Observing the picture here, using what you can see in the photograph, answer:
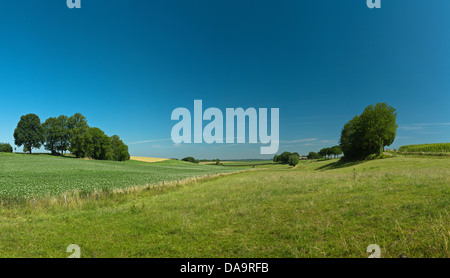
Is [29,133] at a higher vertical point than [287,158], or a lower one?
higher

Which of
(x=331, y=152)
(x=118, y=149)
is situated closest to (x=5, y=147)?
(x=118, y=149)

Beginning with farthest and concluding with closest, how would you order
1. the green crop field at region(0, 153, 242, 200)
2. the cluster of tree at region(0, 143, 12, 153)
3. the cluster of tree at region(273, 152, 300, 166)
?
the cluster of tree at region(273, 152, 300, 166)
the cluster of tree at region(0, 143, 12, 153)
the green crop field at region(0, 153, 242, 200)

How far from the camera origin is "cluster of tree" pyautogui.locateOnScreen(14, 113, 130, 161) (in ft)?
247

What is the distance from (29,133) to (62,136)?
441 inches

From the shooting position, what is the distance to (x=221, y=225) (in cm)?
903

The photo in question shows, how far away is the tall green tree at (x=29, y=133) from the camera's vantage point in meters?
75.1

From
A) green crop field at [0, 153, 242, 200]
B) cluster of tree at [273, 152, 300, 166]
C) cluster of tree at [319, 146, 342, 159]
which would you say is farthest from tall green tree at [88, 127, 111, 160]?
cluster of tree at [319, 146, 342, 159]

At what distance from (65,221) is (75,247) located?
522cm

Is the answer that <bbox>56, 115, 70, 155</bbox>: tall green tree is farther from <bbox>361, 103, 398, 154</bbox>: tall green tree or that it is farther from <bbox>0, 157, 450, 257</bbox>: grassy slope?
<bbox>361, 103, 398, 154</bbox>: tall green tree

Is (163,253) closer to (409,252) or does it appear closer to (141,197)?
(409,252)

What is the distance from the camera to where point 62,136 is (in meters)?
78.4

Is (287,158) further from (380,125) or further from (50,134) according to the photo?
(50,134)

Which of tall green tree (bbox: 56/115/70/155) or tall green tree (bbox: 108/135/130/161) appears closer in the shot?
tall green tree (bbox: 56/115/70/155)
